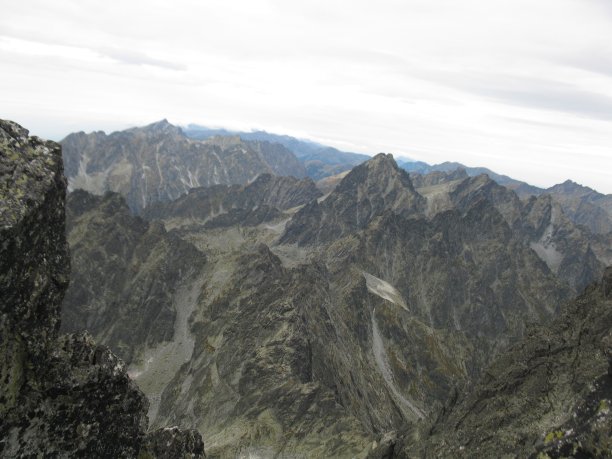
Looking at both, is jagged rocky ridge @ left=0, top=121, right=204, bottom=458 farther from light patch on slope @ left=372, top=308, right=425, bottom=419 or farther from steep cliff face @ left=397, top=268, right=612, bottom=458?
light patch on slope @ left=372, top=308, right=425, bottom=419

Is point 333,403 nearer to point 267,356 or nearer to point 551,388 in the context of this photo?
point 267,356

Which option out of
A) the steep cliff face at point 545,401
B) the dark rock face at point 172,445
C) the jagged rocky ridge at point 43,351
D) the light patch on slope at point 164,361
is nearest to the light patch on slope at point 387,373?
the light patch on slope at point 164,361

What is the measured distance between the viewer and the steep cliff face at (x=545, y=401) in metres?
26.0

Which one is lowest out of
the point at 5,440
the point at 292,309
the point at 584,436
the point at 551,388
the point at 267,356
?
the point at 267,356

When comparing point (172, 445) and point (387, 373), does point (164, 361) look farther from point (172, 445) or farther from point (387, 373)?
point (172, 445)

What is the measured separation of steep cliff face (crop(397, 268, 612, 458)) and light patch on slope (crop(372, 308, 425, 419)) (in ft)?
279

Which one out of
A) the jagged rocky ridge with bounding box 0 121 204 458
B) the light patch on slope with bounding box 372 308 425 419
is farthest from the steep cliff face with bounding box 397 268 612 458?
the light patch on slope with bounding box 372 308 425 419

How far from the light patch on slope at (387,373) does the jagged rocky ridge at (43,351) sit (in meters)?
143

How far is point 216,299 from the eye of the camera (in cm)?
18912

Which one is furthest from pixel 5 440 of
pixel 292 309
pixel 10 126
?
pixel 292 309

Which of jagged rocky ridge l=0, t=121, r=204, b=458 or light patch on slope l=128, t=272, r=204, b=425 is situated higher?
jagged rocky ridge l=0, t=121, r=204, b=458

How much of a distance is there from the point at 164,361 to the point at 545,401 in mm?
146883

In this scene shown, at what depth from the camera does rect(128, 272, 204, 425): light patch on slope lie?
152 meters

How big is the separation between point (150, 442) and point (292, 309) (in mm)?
106101
